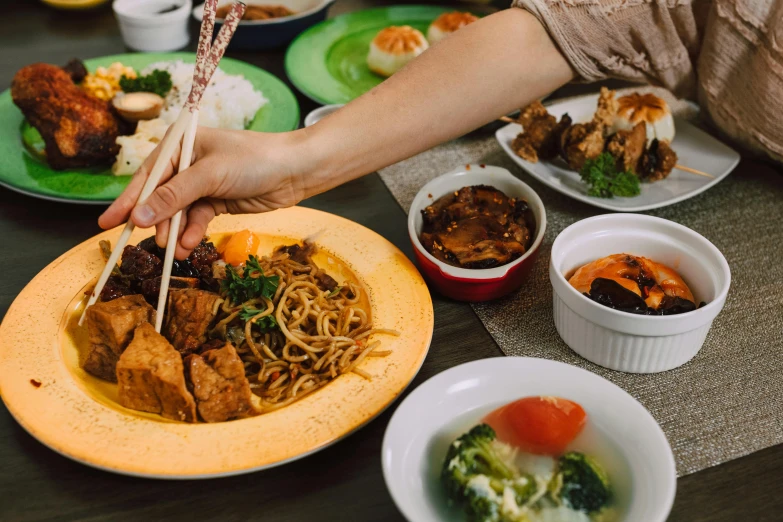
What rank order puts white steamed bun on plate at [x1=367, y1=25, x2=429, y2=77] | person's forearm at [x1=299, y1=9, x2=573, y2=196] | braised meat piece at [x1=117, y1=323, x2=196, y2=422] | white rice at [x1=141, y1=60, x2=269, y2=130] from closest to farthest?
braised meat piece at [x1=117, y1=323, x2=196, y2=422], person's forearm at [x1=299, y1=9, x2=573, y2=196], white rice at [x1=141, y1=60, x2=269, y2=130], white steamed bun on plate at [x1=367, y1=25, x2=429, y2=77]

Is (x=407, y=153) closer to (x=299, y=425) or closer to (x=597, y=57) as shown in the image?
(x=597, y=57)

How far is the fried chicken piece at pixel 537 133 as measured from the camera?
231 centimetres

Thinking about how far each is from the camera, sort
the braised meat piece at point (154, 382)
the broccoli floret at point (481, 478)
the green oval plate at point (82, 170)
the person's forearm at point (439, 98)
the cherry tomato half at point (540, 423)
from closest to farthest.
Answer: the broccoli floret at point (481, 478) < the cherry tomato half at point (540, 423) < the braised meat piece at point (154, 382) < the person's forearm at point (439, 98) < the green oval plate at point (82, 170)

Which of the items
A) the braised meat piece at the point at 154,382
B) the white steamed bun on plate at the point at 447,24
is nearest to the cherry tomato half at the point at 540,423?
the braised meat piece at the point at 154,382

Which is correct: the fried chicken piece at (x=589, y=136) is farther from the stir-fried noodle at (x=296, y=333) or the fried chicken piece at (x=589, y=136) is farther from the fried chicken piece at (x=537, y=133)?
the stir-fried noodle at (x=296, y=333)

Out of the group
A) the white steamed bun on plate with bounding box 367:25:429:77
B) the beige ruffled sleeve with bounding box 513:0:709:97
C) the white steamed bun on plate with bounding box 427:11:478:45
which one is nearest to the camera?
the beige ruffled sleeve with bounding box 513:0:709:97

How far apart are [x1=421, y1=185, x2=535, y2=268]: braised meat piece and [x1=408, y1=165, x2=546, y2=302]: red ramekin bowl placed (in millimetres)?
29

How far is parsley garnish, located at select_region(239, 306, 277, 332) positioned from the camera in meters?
1.70

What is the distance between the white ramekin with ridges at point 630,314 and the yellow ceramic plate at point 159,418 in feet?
1.16

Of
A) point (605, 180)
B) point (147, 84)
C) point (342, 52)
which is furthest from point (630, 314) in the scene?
point (342, 52)

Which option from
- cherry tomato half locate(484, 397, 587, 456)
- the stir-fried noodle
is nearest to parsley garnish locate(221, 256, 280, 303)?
the stir-fried noodle

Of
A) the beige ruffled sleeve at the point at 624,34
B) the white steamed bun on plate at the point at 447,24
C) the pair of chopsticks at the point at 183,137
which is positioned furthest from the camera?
the white steamed bun on plate at the point at 447,24

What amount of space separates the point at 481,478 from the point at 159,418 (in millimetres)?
737

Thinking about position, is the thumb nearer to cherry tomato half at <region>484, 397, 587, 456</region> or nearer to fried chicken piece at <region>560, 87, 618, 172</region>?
cherry tomato half at <region>484, 397, 587, 456</region>
